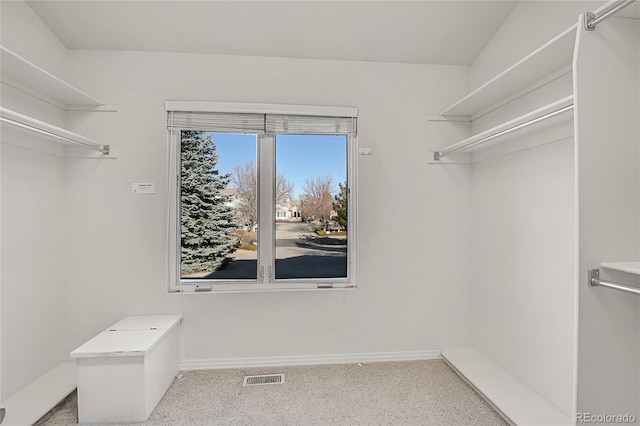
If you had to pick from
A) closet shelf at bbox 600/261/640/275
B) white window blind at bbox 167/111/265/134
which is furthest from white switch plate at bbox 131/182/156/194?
closet shelf at bbox 600/261/640/275

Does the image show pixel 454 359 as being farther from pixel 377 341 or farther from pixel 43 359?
pixel 43 359

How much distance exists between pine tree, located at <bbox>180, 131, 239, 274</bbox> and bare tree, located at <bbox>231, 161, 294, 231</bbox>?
8 cm

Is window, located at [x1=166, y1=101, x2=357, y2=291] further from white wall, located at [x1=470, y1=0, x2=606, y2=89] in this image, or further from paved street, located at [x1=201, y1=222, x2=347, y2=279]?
white wall, located at [x1=470, y1=0, x2=606, y2=89]

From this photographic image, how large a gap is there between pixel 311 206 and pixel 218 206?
0.79 m

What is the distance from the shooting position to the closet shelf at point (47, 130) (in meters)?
1.76

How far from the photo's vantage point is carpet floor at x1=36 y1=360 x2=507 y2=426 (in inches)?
79.9

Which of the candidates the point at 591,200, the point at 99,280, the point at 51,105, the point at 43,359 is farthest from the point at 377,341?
the point at 51,105

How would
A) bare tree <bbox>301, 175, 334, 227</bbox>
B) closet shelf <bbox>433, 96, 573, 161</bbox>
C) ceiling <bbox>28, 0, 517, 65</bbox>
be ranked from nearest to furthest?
closet shelf <bbox>433, 96, 573, 161</bbox>
ceiling <bbox>28, 0, 517, 65</bbox>
bare tree <bbox>301, 175, 334, 227</bbox>

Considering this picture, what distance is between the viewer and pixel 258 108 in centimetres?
271

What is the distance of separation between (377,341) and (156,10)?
3.09m

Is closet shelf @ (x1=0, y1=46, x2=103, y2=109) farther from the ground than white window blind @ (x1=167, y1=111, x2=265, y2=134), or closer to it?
farther from the ground

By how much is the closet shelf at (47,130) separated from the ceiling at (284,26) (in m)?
0.81

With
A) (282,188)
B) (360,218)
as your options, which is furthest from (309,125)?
(360,218)

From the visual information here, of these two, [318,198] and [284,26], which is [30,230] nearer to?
[318,198]
